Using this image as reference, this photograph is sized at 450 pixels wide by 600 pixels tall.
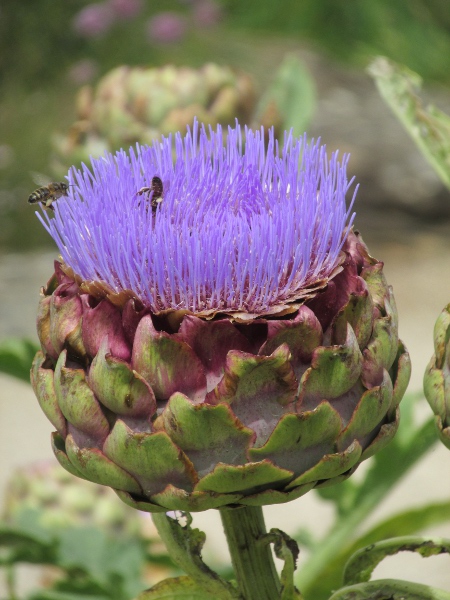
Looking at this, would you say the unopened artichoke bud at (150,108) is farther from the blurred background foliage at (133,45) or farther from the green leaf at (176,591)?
the blurred background foliage at (133,45)

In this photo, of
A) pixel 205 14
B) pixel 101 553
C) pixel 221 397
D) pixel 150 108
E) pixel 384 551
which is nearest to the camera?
pixel 221 397

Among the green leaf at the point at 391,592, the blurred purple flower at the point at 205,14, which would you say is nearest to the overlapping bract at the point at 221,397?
the green leaf at the point at 391,592

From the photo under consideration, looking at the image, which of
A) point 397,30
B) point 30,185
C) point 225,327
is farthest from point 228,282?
point 397,30

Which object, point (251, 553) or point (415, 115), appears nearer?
point (251, 553)

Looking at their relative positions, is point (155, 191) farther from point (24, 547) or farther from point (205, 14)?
point (205, 14)

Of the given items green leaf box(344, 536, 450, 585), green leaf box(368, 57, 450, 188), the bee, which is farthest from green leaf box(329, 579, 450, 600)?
green leaf box(368, 57, 450, 188)

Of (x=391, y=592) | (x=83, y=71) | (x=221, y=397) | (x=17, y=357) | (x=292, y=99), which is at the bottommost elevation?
(x=391, y=592)

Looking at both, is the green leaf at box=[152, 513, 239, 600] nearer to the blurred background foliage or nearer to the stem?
the stem

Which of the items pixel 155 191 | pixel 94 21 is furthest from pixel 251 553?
pixel 94 21
